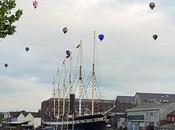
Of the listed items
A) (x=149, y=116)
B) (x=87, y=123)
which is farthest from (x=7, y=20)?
(x=149, y=116)

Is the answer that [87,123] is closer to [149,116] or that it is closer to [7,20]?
[149,116]

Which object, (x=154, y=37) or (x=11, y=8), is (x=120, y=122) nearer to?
(x=154, y=37)

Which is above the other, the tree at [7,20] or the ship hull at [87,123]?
the tree at [7,20]

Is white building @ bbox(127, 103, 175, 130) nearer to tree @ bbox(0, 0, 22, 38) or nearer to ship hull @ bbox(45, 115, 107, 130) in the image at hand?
ship hull @ bbox(45, 115, 107, 130)

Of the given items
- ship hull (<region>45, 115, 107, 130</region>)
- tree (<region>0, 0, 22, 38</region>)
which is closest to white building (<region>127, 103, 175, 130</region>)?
ship hull (<region>45, 115, 107, 130</region>)

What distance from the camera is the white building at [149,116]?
15275 cm

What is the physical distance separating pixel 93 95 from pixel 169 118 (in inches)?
1384

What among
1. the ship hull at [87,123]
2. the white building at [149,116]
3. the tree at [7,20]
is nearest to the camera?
the tree at [7,20]

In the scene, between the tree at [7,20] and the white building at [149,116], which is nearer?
the tree at [7,20]

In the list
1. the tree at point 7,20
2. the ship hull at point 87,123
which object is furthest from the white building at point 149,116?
the tree at point 7,20

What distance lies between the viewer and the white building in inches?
6014

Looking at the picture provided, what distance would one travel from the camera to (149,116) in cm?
16162

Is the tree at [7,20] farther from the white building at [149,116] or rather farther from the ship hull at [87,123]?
the white building at [149,116]

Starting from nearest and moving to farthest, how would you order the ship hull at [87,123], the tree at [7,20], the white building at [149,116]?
the tree at [7,20], the ship hull at [87,123], the white building at [149,116]
